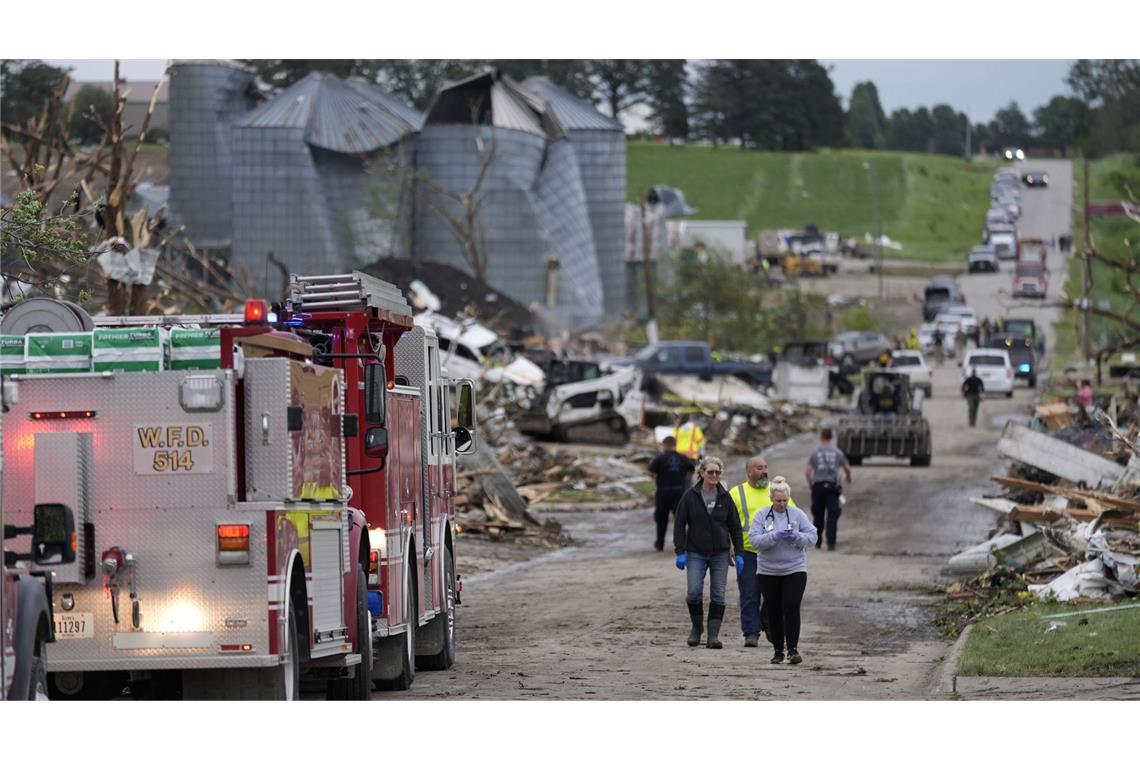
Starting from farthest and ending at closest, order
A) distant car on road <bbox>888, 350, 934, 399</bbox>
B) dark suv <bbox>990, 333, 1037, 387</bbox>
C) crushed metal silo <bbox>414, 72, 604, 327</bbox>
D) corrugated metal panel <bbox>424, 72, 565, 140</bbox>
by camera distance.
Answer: corrugated metal panel <bbox>424, 72, 565, 140</bbox> < crushed metal silo <bbox>414, 72, 604, 327</bbox> < dark suv <bbox>990, 333, 1037, 387</bbox> < distant car on road <bbox>888, 350, 934, 399</bbox>

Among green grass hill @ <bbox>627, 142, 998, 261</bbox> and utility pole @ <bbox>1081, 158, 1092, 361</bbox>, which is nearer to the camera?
utility pole @ <bbox>1081, 158, 1092, 361</bbox>

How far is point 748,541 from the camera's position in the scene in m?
16.5

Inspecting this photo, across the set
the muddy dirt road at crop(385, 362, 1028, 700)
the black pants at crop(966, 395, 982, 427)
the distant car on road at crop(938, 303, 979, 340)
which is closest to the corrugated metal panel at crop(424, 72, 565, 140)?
the distant car on road at crop(938, 303, 979, 340)

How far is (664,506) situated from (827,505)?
2.30 m

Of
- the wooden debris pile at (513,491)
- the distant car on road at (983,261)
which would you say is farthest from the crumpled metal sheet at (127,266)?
the distant car on road at (983,261)

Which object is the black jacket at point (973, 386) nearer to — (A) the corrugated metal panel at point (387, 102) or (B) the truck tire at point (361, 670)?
(A) the corrugated metal panel at point (387, 102)

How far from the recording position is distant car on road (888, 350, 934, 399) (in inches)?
2381

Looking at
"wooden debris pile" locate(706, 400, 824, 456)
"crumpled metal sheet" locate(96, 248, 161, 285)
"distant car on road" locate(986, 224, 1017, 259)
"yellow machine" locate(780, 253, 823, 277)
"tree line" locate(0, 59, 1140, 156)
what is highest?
"tree line" locate(0, 59, 1140, 156)

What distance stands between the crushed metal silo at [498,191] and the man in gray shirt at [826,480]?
163 ft

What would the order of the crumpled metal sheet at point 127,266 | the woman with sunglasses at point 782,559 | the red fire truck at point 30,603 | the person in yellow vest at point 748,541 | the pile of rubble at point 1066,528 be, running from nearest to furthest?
the red fire truck at point 30,603 → the woman with sunglasses at point 782,559 → the person in yellow vest at point 748,541 → the pile of rubble at point 1066,528 → the crumpled metal sheet at point 127,266

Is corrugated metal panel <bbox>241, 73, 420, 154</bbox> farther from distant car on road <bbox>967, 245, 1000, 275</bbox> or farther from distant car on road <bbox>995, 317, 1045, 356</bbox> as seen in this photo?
distant car on road <bbox>967, 245, 1000, 275</bbox>

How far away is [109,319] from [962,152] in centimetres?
15564

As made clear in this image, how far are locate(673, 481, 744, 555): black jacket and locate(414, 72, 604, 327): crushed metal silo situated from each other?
58649 mm

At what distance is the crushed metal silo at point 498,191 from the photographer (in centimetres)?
7800
